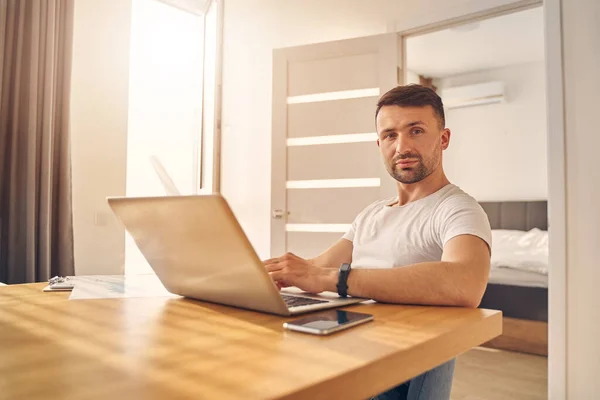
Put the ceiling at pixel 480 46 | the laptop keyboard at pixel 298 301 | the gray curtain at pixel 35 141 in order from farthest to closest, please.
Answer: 1. the ceiling at pixel 480 46
2. the gray curtain at pixel 35 141
3. the laptop keyboard at pixel 298 301

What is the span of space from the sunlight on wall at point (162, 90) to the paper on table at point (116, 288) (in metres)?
2.90

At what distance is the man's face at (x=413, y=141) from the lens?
1.30 meters

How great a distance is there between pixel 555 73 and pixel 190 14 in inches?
124

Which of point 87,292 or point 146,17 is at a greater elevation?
point 146,17

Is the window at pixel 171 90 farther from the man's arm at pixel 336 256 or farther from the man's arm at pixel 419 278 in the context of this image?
the man's arm at pixel 419 278

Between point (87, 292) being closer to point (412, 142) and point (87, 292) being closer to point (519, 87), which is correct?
point (412, 142)

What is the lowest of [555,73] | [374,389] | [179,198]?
[374,389]

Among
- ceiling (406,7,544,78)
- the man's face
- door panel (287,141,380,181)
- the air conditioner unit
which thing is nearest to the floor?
door panel (287,141,380,181)

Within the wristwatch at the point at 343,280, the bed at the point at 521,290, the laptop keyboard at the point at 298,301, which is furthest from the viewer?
the bed at the point at 521,290

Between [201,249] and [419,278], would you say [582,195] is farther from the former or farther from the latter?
[201,249]

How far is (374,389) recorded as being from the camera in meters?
0.51

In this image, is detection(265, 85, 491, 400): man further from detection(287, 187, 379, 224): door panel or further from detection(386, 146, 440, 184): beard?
detection(287, 187, 379, 224): door panel

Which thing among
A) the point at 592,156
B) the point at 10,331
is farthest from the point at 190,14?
the point at 10,331

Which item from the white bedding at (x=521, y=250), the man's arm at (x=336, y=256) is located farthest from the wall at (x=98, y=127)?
the white bedding at (x=521, y=250)
